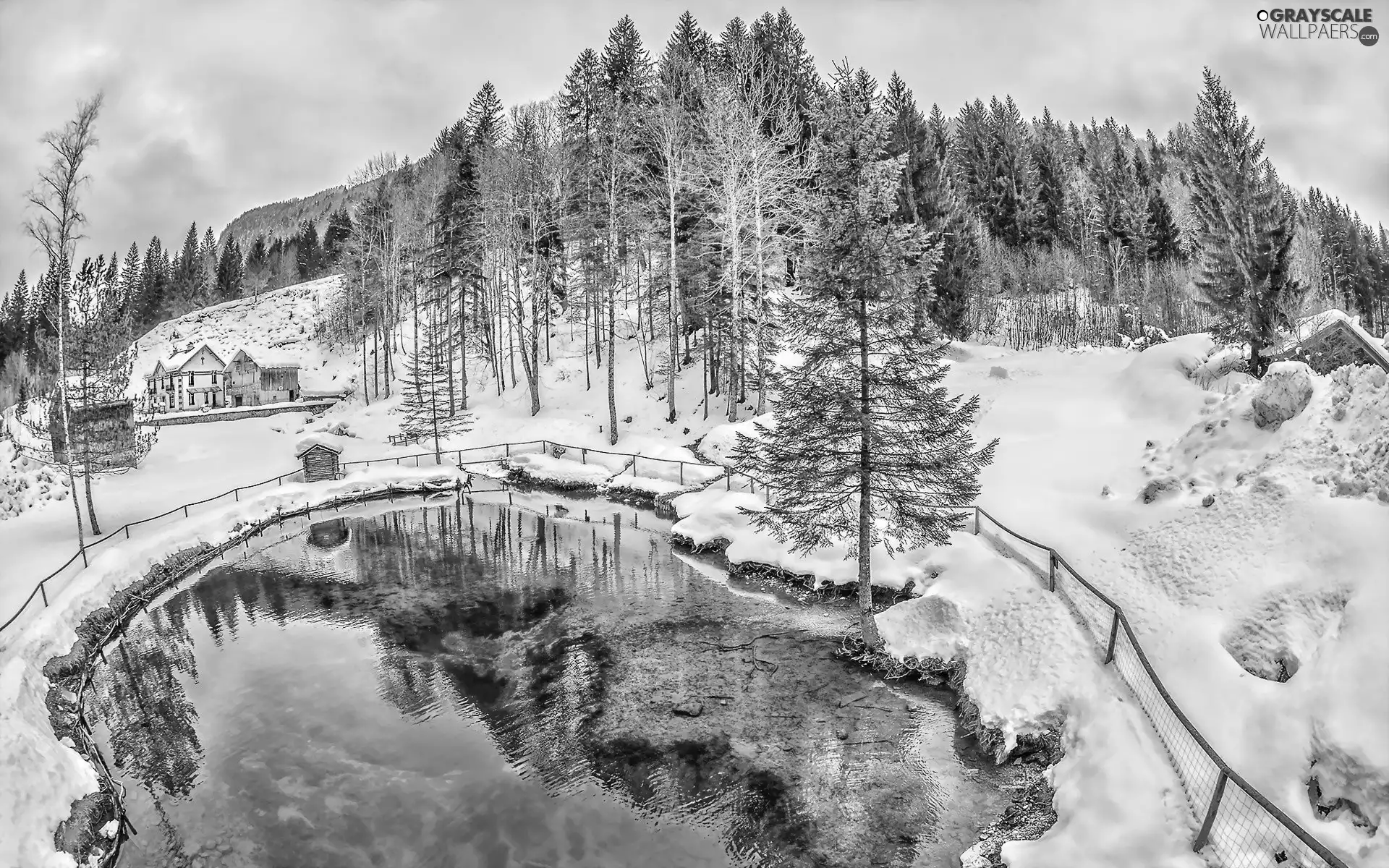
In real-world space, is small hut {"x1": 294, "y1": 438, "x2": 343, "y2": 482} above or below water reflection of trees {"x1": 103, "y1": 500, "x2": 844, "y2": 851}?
above

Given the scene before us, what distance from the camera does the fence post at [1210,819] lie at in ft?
24.9

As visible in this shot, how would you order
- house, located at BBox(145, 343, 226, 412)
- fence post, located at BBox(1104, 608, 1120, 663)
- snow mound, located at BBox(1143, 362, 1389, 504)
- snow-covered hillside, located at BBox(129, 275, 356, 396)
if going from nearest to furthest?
snow mound, located at BBox(1143, 362, 1389, 504), fence post, located at BBox(1104, 608, 1120, 663), house, located at BBox(145, 343, 226, 412), snow-covered hillside, located at BBox(129, 275, 356, 396)

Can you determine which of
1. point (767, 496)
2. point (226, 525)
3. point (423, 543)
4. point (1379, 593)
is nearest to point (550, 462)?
point (423, 543)

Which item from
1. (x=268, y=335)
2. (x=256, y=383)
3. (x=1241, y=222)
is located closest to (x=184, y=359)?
(x=256, y=383)

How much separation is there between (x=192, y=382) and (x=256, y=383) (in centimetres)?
563

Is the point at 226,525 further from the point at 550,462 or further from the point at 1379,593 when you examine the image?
the point at 1379,593

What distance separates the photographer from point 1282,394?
14234mm

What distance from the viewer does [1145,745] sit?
9.80 m

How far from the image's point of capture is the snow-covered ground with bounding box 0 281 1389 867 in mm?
8367

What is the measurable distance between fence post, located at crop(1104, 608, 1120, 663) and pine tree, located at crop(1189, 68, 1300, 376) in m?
12.8

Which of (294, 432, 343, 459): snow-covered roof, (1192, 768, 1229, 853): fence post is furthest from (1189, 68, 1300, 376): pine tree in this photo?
(294, 432, 343, 459): snow-covered roof

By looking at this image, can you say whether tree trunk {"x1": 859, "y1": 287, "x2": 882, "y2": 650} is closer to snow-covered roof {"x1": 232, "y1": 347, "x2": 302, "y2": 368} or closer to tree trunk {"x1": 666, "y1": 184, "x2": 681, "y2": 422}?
tree trunk {"x1": 666, "y1": 184, "x2": 681, "y2": 422}

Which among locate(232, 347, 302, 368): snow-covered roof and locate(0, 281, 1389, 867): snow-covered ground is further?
locate(232, 347, 302, 368): snow-covered roof

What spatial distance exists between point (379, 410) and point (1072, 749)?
49.2 meters
